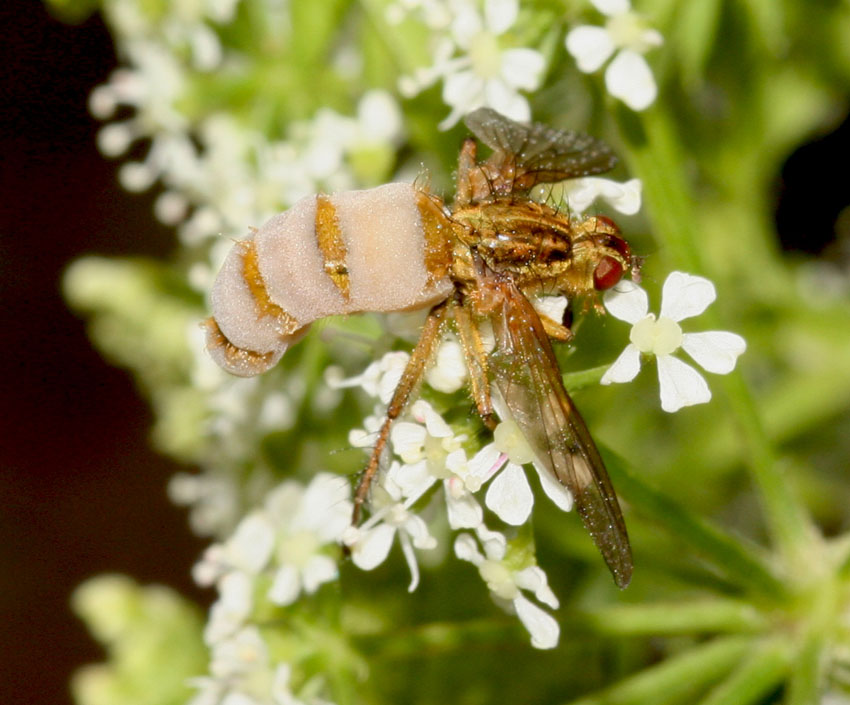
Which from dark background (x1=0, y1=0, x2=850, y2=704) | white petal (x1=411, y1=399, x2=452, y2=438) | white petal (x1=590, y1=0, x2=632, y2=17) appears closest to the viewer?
white petal (x1=411, y1=399, x2=452, y2=438)

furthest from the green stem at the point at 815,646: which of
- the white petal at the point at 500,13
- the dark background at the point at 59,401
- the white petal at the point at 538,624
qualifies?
the dark background at the point at 59,401

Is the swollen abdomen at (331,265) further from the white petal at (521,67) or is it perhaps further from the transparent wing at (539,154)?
the white petal at (521,67)

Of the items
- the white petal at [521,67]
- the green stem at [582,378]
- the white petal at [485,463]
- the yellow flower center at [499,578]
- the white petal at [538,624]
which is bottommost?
the white petal at [538,624]

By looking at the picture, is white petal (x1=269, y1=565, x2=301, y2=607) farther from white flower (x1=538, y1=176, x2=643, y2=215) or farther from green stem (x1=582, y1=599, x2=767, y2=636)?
white flower (x1=538, y1=176, x2=643, y2=215)

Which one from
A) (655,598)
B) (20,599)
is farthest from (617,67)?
(20,599)

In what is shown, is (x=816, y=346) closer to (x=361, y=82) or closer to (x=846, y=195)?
(x=846, y=195)

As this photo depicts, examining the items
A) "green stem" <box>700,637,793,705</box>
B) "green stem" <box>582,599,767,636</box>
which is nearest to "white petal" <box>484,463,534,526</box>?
"green stem" <box>582,599,767,636</box>
